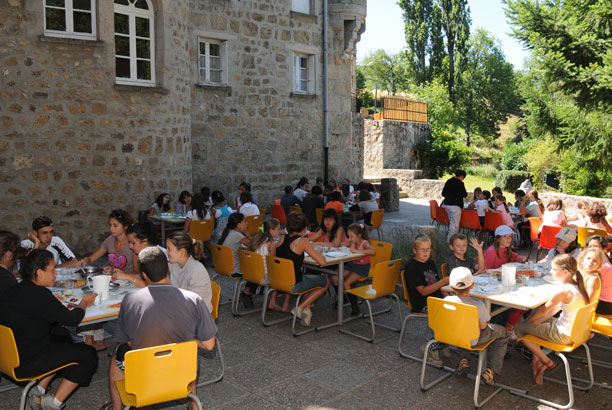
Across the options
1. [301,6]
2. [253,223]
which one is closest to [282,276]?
[253,223]

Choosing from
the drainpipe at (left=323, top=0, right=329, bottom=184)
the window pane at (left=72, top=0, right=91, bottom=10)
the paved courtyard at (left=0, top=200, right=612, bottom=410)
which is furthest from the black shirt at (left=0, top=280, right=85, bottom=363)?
the drainpipe at (left=323, top=0, right=329, bottom=184)

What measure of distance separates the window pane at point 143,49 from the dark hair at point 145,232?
6.53 metres

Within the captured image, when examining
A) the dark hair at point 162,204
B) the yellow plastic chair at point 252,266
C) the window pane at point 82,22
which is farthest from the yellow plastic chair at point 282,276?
the window pane at point 82,22

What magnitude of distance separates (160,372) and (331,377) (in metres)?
2.07

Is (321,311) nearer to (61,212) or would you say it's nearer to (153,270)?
(153,270)

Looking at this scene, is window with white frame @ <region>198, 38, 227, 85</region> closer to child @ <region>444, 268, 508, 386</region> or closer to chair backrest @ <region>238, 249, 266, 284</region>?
chair backrest @ <region>238, 249, 266, 284</region>

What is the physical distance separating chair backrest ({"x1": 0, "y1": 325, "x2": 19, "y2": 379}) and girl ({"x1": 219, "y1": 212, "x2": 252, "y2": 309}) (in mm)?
3486

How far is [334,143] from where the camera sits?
17141mm

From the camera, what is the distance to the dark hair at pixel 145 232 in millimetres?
5469

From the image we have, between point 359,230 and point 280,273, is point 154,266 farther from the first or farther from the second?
point 359,230

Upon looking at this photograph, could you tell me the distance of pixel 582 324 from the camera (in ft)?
14.8

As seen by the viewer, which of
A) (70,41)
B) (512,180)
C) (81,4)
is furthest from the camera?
(512,180)

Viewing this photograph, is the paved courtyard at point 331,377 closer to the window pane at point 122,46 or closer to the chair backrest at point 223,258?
the chair backrest at point 223,258

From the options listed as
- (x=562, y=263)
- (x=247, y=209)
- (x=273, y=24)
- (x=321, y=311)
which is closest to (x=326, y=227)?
(x=321, y=311)
